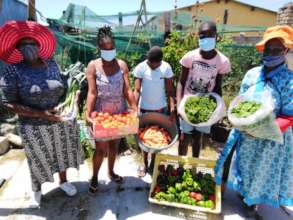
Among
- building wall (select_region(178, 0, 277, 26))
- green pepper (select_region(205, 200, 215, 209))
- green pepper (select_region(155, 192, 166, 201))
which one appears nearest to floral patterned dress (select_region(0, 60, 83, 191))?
green pepper (select_region(155, 192, 166, 201))

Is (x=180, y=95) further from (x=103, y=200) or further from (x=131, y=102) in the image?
(x=103, y=200)

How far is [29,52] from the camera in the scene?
270 centimetres

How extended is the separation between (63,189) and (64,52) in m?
4.87

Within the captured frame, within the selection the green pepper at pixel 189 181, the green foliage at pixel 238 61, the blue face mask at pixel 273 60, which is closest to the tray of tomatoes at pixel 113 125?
the green pepper at pixel 189 181

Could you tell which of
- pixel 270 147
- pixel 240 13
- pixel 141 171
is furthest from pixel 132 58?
pixel 240 13

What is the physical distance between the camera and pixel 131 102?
10.8 feet

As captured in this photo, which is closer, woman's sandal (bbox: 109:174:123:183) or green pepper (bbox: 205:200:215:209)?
green pepper (bbox: 205:200:215:209)

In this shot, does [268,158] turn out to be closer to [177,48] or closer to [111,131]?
[111,131]

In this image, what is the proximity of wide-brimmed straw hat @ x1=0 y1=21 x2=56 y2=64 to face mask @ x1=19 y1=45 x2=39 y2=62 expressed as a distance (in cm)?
10

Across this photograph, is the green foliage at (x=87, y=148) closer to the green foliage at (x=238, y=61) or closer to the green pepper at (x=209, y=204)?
the green pepper at (x=209, y=204)

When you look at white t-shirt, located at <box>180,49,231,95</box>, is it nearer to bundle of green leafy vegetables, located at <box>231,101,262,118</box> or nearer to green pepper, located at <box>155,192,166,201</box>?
bundle of green leafy vegetables, located at <box>231,101,262,118</box>

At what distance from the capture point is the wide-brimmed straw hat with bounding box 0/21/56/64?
267 centimetres

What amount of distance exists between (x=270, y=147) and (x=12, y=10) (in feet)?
26.0

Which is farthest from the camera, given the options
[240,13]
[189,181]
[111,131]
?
[240,13]
